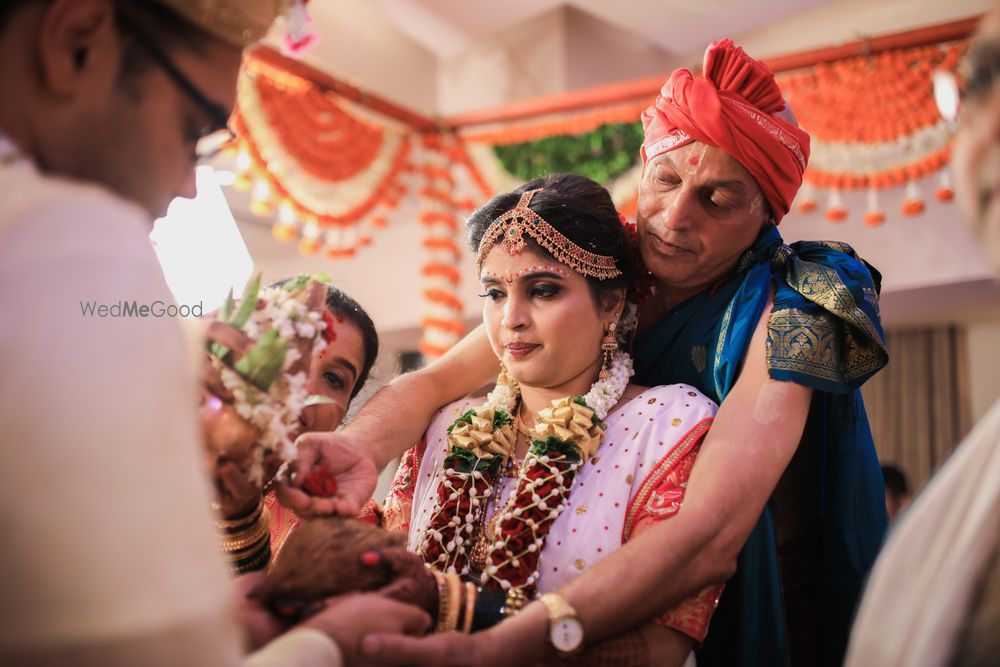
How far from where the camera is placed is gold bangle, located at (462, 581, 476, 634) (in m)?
1.78

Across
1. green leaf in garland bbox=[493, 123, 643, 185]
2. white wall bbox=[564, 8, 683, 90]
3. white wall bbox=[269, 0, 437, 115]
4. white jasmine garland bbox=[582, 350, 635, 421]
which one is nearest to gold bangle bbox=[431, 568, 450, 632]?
white jasmine garland bbox=[582, 350, 635, 421]

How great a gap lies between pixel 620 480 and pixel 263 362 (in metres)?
0.96

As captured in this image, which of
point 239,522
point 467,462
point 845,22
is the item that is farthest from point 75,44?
point 845,22

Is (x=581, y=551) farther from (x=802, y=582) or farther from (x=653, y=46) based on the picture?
(x=653, y=46)

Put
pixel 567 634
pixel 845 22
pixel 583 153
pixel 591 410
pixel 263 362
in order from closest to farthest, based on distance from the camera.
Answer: pixel 263 362, pixel 567 634, pixel 591 410, pixel 583 153, pixel 845 22

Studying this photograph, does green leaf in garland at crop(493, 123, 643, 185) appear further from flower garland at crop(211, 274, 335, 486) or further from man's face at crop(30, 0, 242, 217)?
man's face at crop(30, 0, 242, 217)

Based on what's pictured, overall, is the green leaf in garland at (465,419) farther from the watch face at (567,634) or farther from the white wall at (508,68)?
the white wall at (508,68)

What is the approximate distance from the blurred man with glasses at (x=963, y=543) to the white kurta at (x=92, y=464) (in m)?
0.88

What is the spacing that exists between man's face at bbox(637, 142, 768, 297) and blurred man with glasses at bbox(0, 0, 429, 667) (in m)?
1.51

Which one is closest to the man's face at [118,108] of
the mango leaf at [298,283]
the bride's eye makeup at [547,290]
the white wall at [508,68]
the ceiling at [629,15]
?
the mango leaf at [298,283]

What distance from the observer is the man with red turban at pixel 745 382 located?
1.95m

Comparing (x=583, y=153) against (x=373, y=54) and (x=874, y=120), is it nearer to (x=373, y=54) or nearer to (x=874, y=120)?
(x=874, y=120)

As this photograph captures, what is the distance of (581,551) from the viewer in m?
2.07

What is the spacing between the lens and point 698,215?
2.38 m
